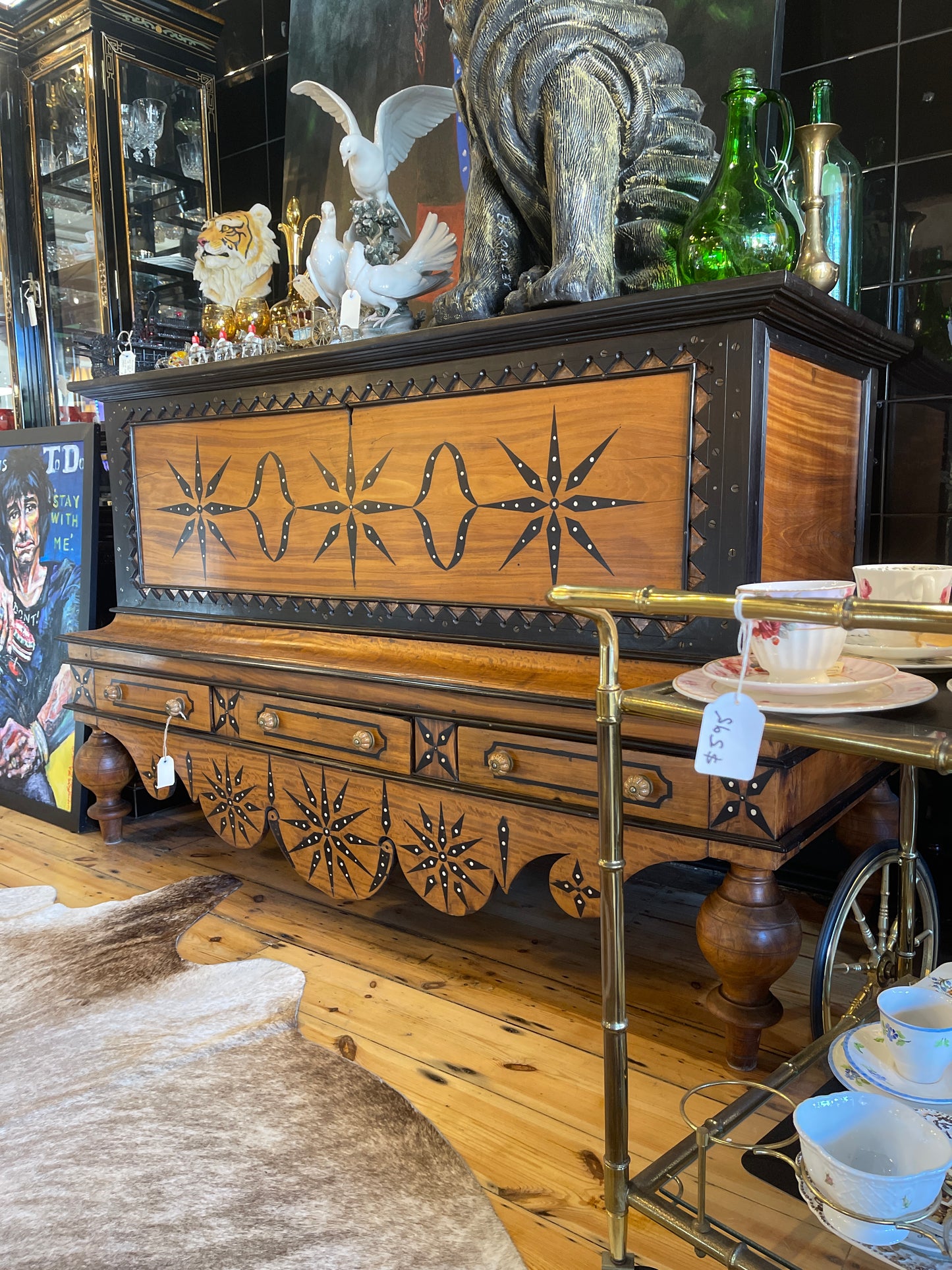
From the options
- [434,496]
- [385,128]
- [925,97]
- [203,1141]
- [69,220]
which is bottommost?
[203,1141]

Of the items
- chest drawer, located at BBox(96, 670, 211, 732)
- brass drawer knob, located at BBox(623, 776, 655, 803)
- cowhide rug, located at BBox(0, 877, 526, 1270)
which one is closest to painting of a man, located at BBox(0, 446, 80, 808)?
chest drawer, located at BBox(96, 670, 211, 732)

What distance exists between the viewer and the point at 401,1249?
1.16 metres

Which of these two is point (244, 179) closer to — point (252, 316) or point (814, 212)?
point (252, 316)

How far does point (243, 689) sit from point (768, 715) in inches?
60.8

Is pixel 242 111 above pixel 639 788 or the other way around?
above

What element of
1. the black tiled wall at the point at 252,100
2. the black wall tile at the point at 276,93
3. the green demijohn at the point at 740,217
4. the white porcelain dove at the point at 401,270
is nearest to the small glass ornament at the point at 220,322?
the white porcelain dove at the point at 401,270

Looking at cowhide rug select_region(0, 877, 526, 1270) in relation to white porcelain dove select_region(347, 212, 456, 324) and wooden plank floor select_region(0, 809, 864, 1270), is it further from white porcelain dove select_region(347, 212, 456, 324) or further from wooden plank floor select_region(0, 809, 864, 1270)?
white porcelain dove select_region(347, 212, 456, 324)

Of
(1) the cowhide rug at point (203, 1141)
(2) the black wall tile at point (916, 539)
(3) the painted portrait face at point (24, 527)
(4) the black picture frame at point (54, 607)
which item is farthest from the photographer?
(3) the painted portrait face at point (24, 527)

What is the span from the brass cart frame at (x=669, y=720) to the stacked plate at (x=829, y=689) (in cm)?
2

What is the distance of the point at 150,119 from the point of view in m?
3.47

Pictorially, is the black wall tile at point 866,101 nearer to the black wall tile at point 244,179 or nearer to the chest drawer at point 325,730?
the chest drawer at point 325,730

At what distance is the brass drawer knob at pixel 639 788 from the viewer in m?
1.50

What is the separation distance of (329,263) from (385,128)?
15.7 inches

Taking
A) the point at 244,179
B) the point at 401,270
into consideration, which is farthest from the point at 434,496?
the point at 244,179
